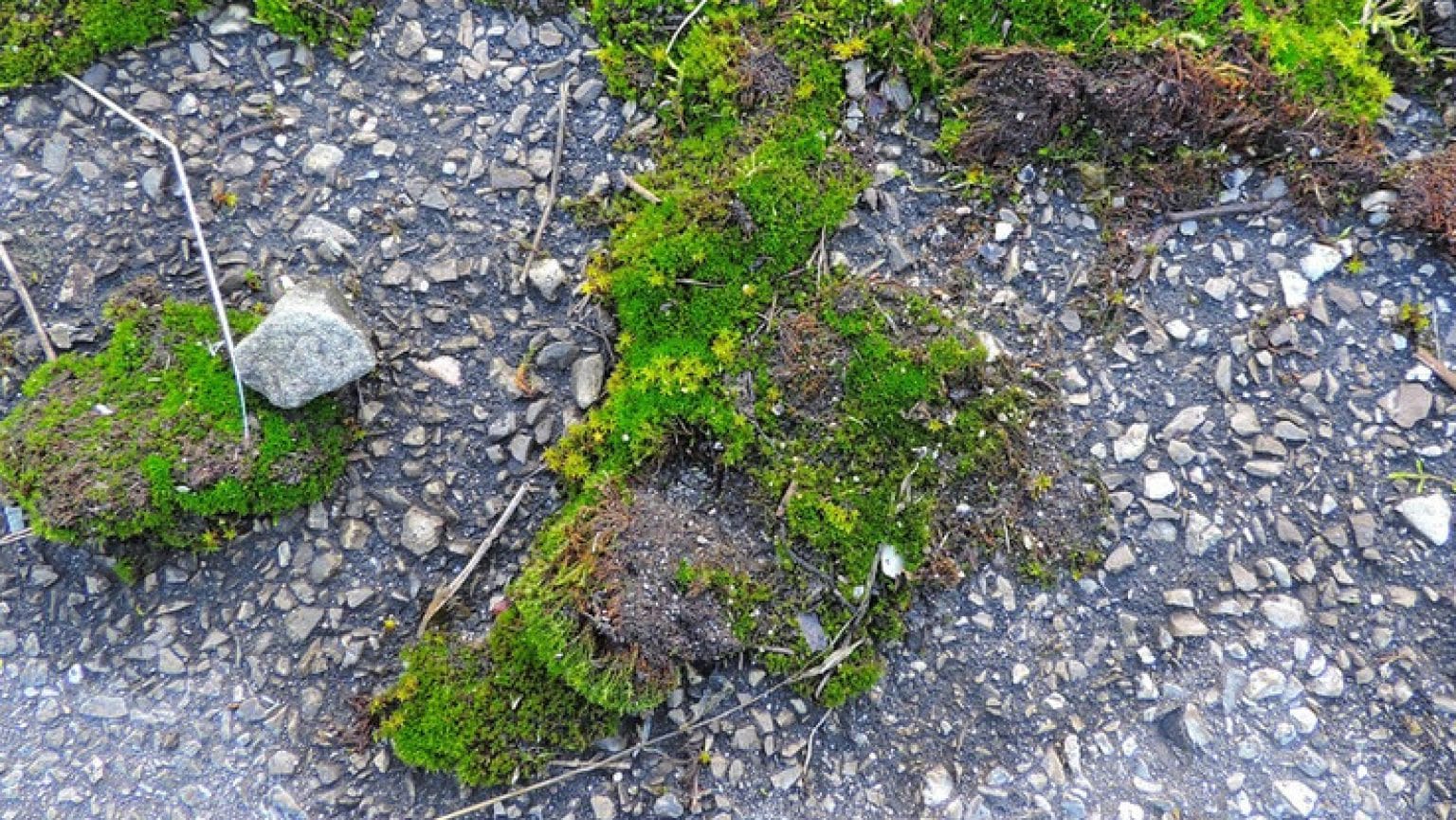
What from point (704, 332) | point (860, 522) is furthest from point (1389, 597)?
point (704, 332)

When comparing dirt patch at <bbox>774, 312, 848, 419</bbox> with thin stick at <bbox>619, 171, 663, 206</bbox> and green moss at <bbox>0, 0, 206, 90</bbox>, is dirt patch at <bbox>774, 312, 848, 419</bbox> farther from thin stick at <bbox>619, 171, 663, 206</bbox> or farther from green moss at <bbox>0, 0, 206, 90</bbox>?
green moss at <bbox>0, 0, 206, 90</bbox>

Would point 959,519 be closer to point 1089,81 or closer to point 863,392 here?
point 863,392

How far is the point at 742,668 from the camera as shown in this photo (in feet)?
13.6

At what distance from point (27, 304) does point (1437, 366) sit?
7032 mm

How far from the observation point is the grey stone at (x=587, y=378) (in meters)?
4.42

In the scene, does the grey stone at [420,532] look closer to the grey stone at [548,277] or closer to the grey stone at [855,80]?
the grey stone at [548,277]

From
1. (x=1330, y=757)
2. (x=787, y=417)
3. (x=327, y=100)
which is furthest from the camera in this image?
(x=327, y=100)

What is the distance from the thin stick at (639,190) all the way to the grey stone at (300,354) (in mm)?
1563

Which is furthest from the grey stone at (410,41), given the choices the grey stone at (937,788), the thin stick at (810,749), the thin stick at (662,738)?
the grey stone at (937,788)

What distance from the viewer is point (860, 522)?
4.14 metres

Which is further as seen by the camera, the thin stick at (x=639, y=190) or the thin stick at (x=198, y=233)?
the thin stick at (x=639, y=190)

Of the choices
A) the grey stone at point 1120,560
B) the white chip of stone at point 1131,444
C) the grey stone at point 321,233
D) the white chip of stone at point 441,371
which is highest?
the grey stone at point 321,233

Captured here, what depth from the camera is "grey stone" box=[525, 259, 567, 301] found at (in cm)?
453

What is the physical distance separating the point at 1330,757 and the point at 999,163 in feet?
10.7
